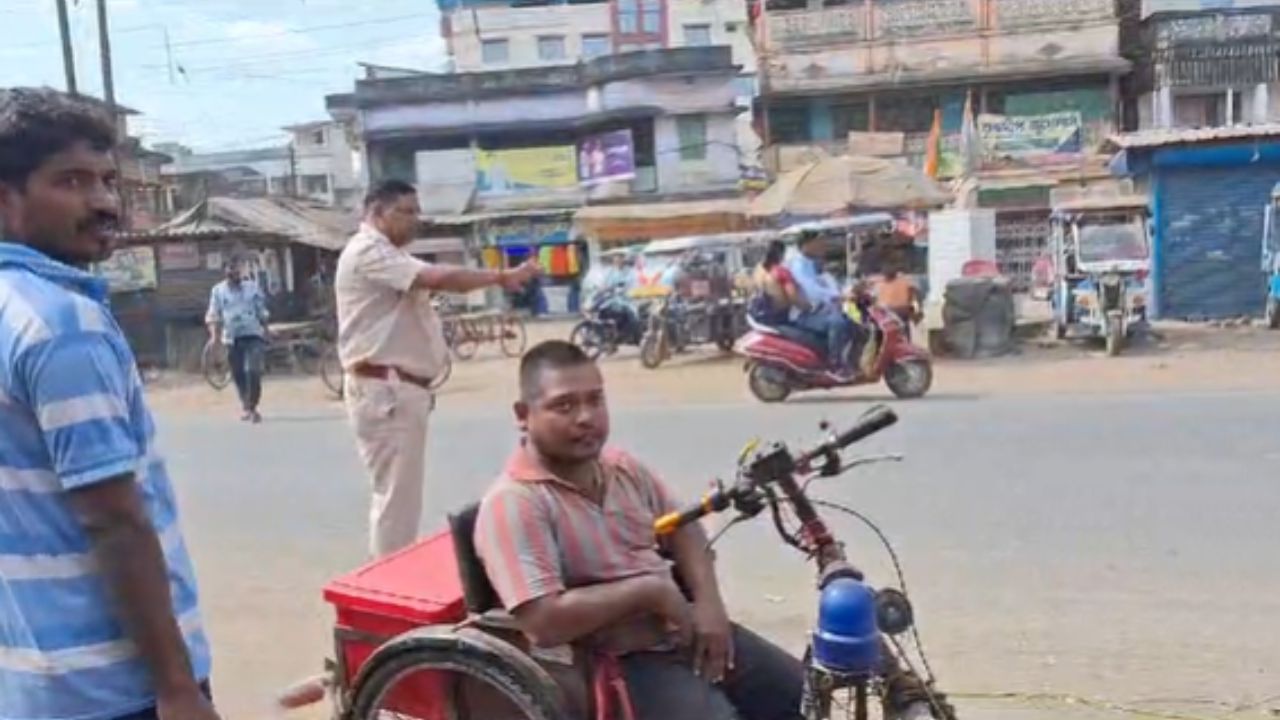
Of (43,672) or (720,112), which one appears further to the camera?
(720,112)

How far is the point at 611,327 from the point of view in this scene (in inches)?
789

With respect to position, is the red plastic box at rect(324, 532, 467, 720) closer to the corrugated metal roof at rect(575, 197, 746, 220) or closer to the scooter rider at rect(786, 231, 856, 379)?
the scooter rider at rect(786, 231, 856, 379)

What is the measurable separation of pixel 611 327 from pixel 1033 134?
608 inches

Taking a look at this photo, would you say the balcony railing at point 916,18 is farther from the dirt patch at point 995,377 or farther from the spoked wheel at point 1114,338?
the spoked wheel at point 1114,338

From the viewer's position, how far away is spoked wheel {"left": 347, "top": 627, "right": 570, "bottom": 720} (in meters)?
2.82

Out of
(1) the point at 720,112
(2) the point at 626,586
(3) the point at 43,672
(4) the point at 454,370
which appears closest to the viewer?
(3) the point at 43,672

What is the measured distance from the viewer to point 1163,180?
18.5 metres

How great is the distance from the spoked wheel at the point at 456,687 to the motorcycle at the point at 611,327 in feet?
54.8

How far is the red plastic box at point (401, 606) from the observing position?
3092mm

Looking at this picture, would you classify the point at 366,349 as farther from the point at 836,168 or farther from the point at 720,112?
the point at 720,112

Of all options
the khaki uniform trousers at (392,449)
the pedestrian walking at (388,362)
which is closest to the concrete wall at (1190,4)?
the pedestrian walking at (388,362)

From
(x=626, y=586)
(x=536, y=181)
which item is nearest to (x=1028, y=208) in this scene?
(x=536, y=181)

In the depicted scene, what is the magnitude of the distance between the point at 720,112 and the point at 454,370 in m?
15.6

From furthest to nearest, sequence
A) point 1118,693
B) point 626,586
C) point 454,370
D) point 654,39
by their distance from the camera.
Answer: point 654,39
point 454,370
point 1118,693
point 626,586
